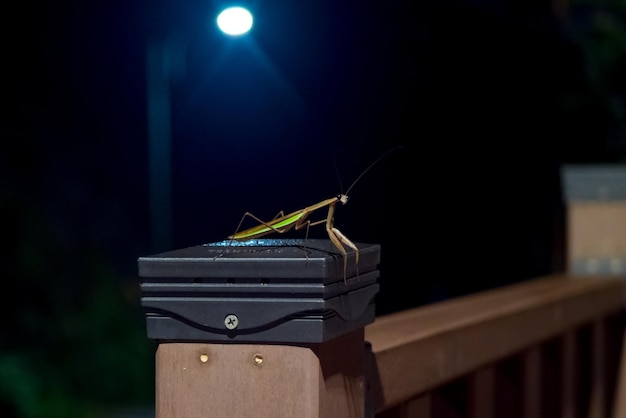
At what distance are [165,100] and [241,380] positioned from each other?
7.54 ft

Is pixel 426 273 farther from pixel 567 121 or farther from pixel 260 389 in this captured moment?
pixel 567 121

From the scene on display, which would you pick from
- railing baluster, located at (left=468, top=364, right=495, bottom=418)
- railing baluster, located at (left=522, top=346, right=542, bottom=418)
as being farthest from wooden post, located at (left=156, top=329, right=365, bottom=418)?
railing baluster, located at (left=522, top=346, right=542, bottom=418)

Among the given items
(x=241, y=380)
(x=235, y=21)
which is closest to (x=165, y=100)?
(x=235, y=21)

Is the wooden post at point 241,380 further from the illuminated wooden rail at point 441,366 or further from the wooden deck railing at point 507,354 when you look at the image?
the wooden deck railing at point 507,354

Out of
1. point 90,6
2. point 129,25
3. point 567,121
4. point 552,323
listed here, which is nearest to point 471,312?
point 552,323

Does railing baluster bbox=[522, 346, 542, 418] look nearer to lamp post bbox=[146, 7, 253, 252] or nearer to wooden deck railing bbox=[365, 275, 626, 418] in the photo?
wooden deck railing bbox=[365, 275, 626, 418]

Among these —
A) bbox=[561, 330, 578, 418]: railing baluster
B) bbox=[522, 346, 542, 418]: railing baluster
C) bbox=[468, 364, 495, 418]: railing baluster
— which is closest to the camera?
bbox=[468, 364, 495, 418]: railing baluster

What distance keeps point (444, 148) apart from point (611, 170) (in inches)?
19.5

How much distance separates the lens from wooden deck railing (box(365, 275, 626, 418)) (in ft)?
4.13

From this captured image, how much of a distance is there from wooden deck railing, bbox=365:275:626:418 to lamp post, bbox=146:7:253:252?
632 millimetres

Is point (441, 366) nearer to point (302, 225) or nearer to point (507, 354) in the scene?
point (507, 354)

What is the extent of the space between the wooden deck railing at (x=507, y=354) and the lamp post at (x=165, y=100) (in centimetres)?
63

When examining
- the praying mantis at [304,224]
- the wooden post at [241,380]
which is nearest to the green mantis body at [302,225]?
the praying mantis at [304,224]

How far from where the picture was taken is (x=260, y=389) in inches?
33.4
